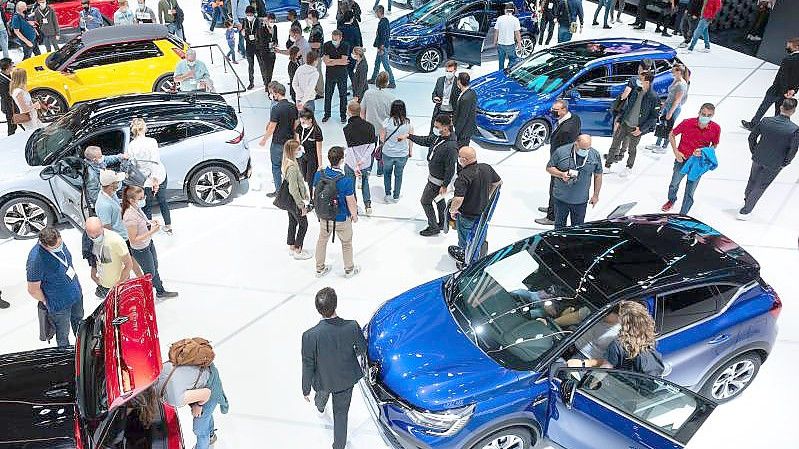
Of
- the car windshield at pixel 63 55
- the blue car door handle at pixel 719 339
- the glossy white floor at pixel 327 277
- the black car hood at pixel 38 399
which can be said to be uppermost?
the car windshield at pixel 63 55

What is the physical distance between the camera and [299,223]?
301 inches

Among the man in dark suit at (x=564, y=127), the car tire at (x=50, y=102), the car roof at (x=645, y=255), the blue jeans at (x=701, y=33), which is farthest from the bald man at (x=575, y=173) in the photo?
the blue jeans at (x=701, y=33)

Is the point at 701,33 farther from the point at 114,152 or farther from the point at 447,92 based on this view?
the point at 114,152

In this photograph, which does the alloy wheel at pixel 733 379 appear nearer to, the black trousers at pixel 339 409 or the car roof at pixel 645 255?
the car roof at pixel 645 255

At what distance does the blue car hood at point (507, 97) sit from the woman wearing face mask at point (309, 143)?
11.0ft

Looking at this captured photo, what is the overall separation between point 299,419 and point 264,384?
22.4 inches

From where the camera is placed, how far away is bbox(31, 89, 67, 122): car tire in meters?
11.1

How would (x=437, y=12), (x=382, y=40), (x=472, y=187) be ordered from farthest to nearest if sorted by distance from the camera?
(x=437, y=12)
(x=382, y=40)
(x=472, y=187)

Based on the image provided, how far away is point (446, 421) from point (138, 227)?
3665 mm

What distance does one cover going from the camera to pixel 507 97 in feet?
34.5

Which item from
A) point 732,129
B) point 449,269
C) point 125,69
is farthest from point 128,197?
point 732,129

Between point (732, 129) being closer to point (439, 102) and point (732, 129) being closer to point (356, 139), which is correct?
point (439, 102)

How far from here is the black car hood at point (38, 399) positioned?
4215mm

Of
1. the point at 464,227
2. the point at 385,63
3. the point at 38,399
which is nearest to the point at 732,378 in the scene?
the point at 464,227
